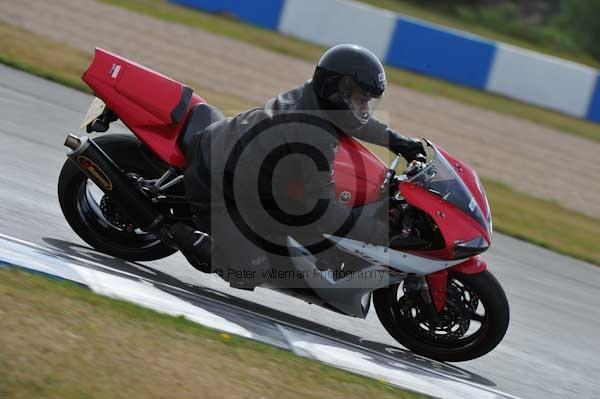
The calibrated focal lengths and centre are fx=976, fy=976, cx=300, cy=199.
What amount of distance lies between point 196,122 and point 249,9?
1615 cm

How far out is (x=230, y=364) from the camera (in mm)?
4523

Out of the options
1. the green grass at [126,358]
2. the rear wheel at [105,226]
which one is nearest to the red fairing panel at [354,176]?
the green grass at [126,358]

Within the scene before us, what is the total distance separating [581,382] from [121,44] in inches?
425

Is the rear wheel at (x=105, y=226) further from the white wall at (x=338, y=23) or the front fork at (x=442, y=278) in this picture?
the white wall at (x=338, y=23)

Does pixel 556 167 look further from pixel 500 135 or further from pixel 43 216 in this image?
pixel 43 216

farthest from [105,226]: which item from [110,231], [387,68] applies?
[387,68]

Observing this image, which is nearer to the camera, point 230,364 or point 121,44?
point 230,364

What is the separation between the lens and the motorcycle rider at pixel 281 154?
532 cm

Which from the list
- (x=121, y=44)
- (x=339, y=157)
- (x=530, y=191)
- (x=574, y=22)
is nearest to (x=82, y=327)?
(x=339, y=157)

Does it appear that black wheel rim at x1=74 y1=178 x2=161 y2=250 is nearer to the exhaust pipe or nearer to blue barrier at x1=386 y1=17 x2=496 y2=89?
the exhaust pipe

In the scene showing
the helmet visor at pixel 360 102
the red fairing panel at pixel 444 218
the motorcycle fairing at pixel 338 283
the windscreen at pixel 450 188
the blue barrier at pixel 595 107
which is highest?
the blue barrier at pixel 595 107

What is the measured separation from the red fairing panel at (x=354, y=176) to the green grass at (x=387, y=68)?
44.0 ft

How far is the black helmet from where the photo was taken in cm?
527

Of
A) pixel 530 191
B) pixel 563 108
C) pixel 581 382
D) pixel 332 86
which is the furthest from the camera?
pixel 563 108
